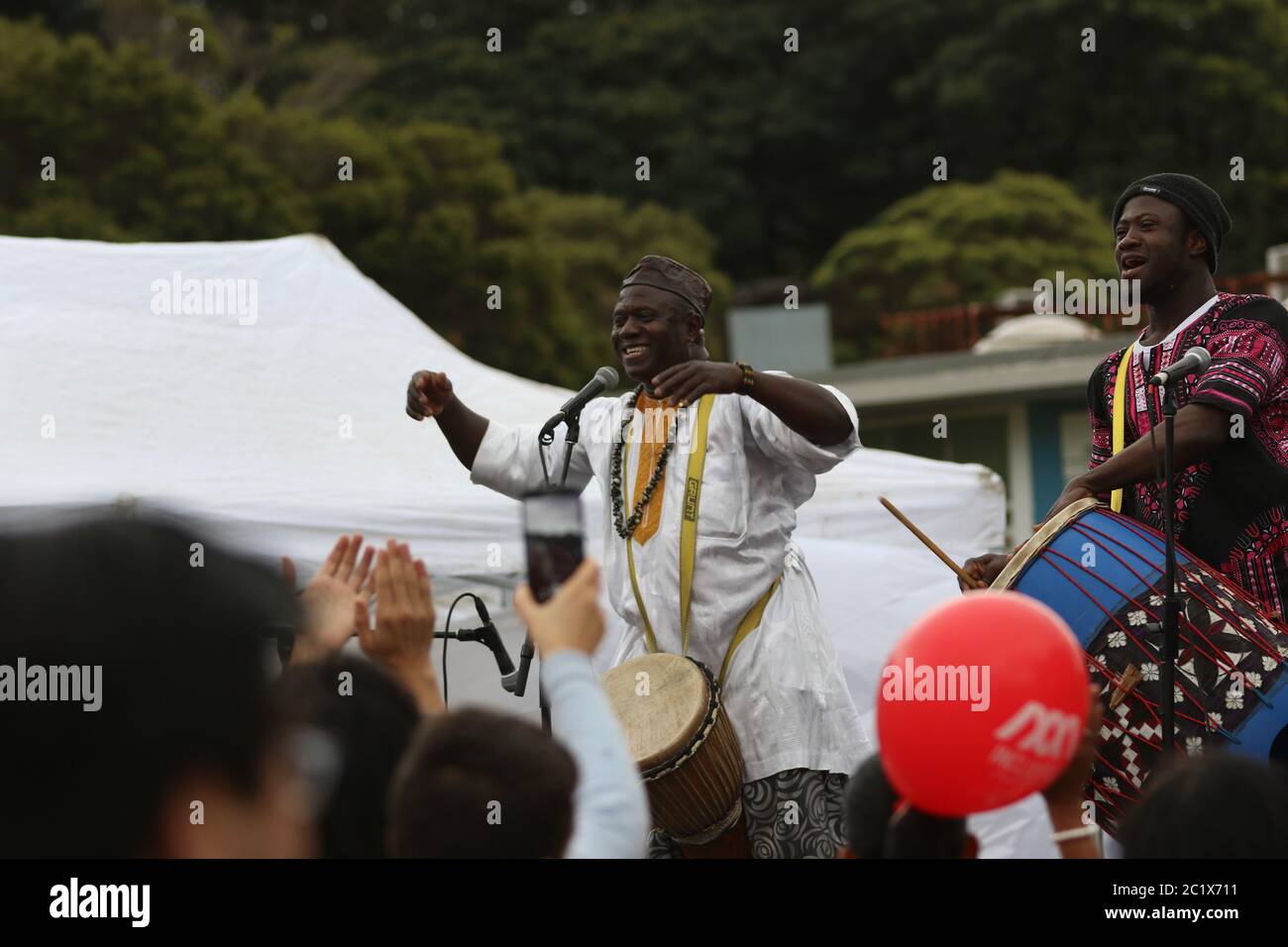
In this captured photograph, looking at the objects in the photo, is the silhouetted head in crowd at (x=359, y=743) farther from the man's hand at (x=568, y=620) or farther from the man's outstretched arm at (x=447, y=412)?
the man's outstretched arm at (x=447, y=412)

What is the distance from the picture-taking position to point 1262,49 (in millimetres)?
39406

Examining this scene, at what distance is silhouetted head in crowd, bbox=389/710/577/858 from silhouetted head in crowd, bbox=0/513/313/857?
60cm

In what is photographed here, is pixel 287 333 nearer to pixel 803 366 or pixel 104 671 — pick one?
pixel 104 671

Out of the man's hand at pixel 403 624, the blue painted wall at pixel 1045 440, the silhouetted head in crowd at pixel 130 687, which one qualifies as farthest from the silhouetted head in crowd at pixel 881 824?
the blue painted wall at pixel 1045 440

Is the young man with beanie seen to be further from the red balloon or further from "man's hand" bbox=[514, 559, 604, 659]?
"man's hand" bbox=[514, 559, 604, 659]

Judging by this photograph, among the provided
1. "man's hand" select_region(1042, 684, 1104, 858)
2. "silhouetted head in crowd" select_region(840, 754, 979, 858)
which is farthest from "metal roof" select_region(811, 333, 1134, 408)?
"silhouetted head in crowd" select_region(840, 754, 979, 858)

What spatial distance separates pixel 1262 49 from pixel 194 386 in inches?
1441

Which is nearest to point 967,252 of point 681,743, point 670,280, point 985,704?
point 670,280

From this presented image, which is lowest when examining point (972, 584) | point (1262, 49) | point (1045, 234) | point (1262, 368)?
point (972, 584)

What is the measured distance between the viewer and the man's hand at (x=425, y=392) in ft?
14.8

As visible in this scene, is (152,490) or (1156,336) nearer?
(1156,336)

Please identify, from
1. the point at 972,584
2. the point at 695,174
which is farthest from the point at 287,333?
the point at 695,174

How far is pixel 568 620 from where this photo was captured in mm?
2363

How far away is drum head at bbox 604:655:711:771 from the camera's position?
4184 millimetres
